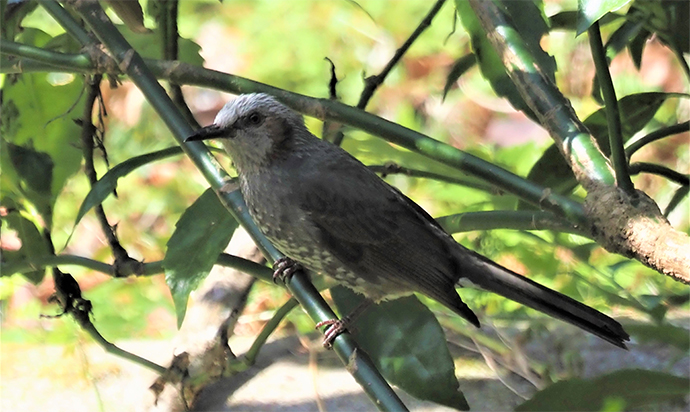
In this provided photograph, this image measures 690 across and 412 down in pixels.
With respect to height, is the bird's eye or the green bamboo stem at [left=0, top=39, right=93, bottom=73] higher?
the green bamboo stem at [left=0, top=39, right=93, bottom=73]

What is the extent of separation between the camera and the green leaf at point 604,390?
146 cm

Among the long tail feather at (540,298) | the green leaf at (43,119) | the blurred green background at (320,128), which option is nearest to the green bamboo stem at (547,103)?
the long tail feather at (540,298)

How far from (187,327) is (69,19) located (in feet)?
3.35

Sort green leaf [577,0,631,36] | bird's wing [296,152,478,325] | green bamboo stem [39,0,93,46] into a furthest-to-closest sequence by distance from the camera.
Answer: bird's wing [296,152,478,325] → green bamboo stem [39,0,93,46] → green leaf [577,0,631,36]

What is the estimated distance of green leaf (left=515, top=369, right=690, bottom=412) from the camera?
4.78ft

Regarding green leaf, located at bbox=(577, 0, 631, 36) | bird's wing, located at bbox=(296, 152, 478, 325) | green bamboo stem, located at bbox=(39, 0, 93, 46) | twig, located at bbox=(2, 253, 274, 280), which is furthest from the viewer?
bird's wing, located at bbox=(296, 152, 478, 325)

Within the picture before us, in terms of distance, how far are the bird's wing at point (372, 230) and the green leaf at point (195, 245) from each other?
0.31 m

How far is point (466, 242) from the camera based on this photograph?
301 centimetres

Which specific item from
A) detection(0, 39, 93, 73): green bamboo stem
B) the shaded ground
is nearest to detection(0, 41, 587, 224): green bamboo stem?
detection(0, 39, 93, 73): green bamboo stem

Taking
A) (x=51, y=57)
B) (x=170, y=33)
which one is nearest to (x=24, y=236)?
(x=51, y=57)

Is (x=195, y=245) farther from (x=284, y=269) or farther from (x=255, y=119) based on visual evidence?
(x=255, y=119)

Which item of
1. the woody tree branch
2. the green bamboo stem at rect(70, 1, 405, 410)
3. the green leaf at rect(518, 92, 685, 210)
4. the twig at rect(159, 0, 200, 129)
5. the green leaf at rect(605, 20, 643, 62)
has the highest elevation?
the twig at rect(159, 0, 200, 129)

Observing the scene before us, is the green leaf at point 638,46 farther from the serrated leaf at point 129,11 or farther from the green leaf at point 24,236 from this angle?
the green leaf at point 24,236

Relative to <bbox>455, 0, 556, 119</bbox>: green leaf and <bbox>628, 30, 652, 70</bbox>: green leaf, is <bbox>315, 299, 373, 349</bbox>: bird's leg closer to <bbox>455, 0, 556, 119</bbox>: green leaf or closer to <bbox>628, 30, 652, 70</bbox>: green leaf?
<bbox>455, 0, 556, 119</bbox>: green leaf
